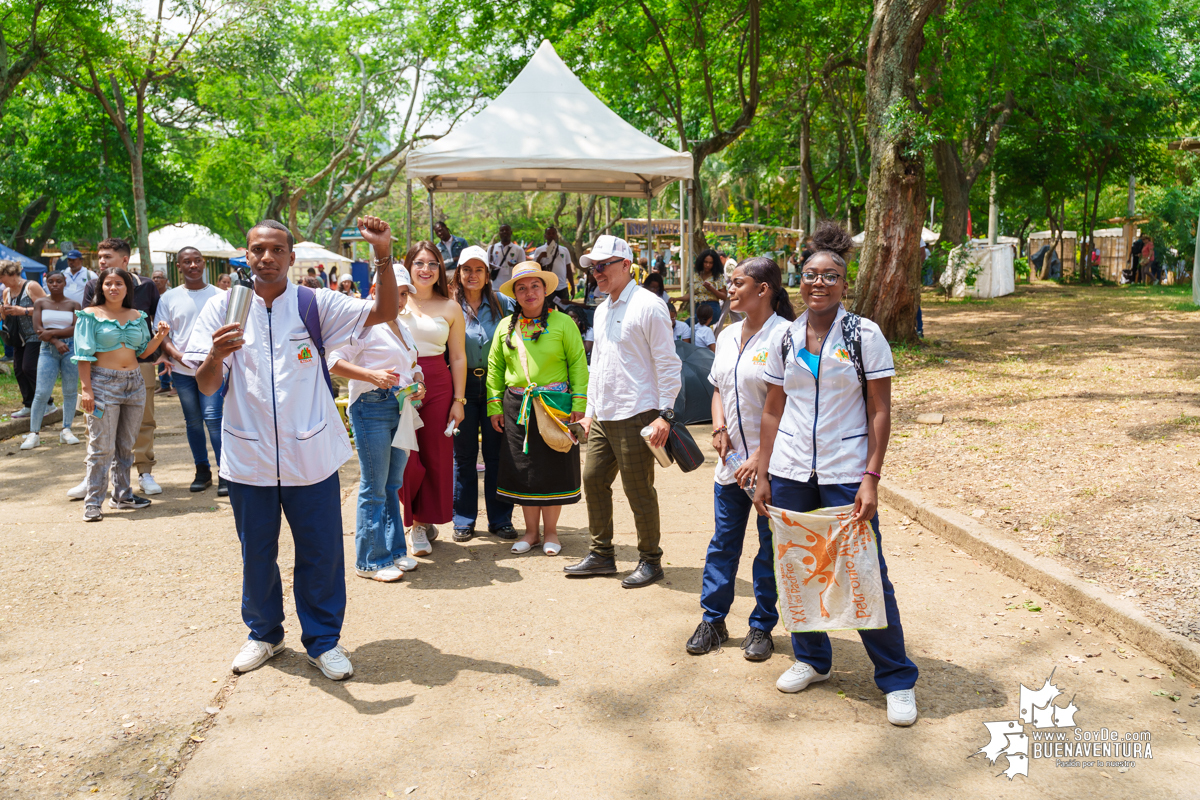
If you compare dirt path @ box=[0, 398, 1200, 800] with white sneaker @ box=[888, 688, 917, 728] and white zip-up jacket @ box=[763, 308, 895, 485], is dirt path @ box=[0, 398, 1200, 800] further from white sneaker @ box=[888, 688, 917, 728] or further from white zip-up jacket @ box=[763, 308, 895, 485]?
white zip-up jacket @ box=[763, 308, 895, 485]

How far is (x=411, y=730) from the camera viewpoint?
3480 mm

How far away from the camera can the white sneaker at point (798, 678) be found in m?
3.72

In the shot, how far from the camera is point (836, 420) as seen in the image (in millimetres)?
3434

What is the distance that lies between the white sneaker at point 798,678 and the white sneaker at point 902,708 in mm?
344

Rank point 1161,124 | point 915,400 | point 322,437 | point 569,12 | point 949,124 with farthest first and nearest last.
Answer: point 1161,124 → point 569,12 → point 949,124 → point 915,400 → point 322,437

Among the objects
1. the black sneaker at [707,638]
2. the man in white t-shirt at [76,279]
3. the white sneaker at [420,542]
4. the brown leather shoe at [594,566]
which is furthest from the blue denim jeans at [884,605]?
the man in white t-shirt at [76,279]

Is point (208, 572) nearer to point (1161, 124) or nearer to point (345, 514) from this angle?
point (345, 514)

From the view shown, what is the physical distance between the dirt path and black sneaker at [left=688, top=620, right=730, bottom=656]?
70mm

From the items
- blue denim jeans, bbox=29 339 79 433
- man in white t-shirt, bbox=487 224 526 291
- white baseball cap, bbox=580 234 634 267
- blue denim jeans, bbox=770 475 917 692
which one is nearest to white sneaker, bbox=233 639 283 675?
blue denim jeans, bbox=770 475 917 692

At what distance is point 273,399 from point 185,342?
3.83m

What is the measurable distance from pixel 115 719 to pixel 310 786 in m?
1.02

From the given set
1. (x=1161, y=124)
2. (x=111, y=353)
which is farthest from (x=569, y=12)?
(x=1161, y=124)

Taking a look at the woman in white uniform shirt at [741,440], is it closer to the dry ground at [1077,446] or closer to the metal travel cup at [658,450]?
the metal travel cup at [658,450]

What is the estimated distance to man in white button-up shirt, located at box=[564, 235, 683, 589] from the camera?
4906 millimetres
